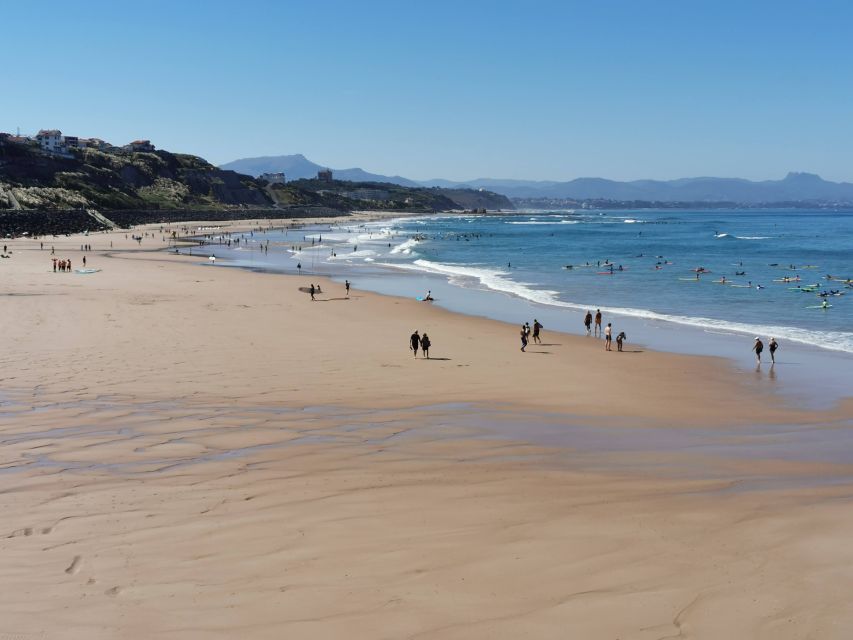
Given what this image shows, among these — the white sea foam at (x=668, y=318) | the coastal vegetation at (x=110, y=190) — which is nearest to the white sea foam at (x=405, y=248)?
the white sea foam at (x=668, y=318)

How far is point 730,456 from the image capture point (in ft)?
40.8

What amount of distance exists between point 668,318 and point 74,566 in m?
30.4

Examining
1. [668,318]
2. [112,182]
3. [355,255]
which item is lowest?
[668,318]

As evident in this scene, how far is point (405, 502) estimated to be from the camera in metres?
9.49

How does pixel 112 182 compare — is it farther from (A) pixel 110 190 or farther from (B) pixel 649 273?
(B) pixel 649 273

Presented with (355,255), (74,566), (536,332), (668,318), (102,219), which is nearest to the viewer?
(74,566)

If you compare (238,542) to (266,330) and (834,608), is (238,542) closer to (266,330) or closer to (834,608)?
(834,608)

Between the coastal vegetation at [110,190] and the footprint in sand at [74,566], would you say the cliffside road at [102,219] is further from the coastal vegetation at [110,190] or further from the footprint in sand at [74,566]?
the footprint in sand at [74,566]

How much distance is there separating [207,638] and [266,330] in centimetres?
2134

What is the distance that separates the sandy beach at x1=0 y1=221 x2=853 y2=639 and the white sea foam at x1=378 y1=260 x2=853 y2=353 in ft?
30.5

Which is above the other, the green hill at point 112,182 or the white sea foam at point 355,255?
the green hill at point 112,182

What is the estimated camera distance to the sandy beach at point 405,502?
6.63 m

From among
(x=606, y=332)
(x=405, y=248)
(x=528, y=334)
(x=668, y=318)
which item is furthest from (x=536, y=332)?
(x=405, y=248)

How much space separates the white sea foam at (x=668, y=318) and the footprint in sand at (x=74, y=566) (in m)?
25.0
